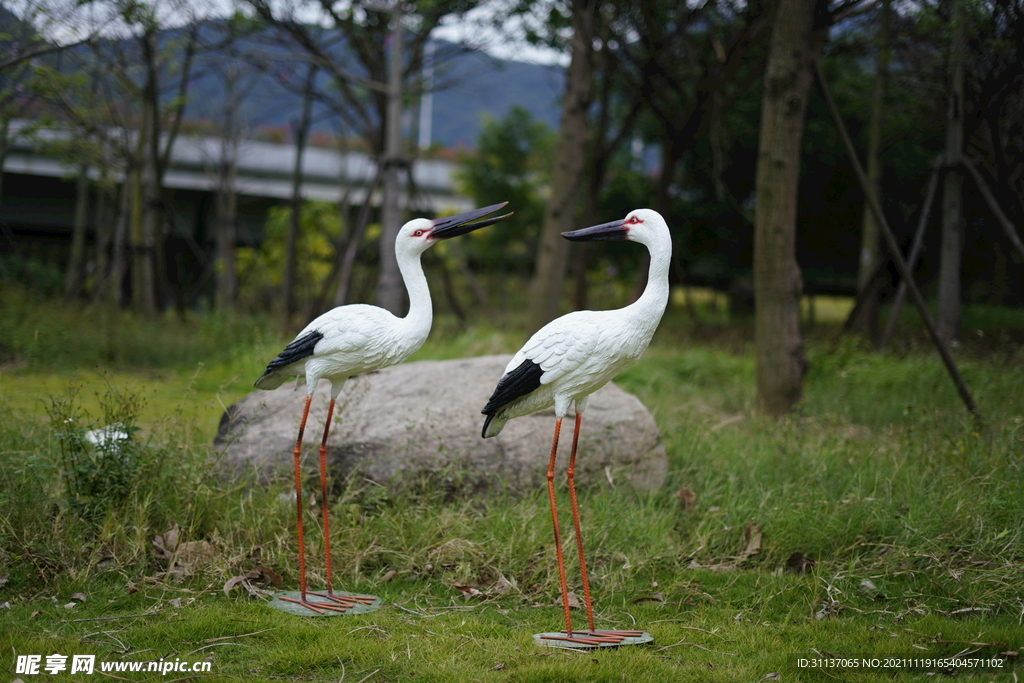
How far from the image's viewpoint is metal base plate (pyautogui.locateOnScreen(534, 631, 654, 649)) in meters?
3.19

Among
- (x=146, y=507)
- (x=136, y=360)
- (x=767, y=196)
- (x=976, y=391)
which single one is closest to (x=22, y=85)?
(x=136, y=360)

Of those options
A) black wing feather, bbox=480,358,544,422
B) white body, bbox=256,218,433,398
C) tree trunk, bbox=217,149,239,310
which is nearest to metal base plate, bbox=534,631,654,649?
black wing feather, bbox=480,358,544,422

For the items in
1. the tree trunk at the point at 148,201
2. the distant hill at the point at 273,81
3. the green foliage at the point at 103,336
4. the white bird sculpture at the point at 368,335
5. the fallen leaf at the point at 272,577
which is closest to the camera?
the white bird sculpture at the point at 368,335

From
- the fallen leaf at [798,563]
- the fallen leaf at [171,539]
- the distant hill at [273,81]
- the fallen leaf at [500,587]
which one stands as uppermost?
the distant hill at [273,81]

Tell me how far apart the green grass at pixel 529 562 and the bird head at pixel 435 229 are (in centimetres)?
158

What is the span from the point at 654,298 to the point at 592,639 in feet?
4.82

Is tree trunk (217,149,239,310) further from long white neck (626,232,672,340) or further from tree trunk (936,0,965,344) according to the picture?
long white neck (626,232,672,340)

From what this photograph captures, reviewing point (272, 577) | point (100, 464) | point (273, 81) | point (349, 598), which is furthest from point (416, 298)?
Result: point (273, 81)

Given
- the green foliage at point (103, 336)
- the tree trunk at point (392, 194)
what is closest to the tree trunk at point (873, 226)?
the tree trunk at point (392, 194)

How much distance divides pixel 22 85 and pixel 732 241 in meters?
12.3

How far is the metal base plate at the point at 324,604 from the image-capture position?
3535mm

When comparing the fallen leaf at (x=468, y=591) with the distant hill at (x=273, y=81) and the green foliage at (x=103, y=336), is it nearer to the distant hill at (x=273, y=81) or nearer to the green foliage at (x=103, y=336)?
the green foliage at (x=103, y=336)

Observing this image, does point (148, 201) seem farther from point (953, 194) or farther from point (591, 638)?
point (953, 194)

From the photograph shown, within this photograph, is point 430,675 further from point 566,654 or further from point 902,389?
point 902,389
